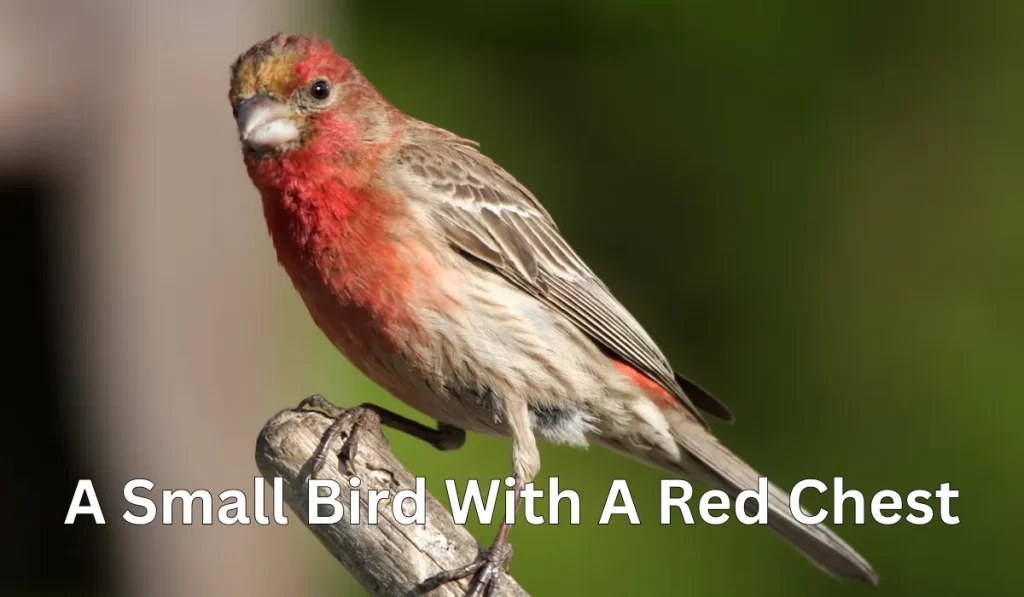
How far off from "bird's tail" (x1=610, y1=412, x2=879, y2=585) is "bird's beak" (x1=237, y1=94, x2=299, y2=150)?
161 centimetres

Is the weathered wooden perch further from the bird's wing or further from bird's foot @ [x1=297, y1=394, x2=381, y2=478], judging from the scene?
the bird's wing

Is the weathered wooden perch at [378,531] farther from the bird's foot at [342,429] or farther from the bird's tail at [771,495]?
the bird's tail at [771,495]

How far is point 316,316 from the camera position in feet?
12.6

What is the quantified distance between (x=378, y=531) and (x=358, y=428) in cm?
49

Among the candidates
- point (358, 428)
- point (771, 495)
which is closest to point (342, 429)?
point (358, 428)

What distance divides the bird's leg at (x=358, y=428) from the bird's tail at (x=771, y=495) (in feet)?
2.28

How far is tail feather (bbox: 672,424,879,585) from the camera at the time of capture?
4.41 meters

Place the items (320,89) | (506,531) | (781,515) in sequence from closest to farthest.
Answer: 1. (506,531)
2. (320,89)
3. (781,515)

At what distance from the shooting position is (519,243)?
4316mm

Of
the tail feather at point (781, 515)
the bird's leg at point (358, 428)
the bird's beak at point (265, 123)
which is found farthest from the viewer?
the tail feather at point (781, 515)

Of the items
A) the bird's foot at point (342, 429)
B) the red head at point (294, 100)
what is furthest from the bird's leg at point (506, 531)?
the red head at point (294, 100)

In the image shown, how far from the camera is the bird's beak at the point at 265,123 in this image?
368cm

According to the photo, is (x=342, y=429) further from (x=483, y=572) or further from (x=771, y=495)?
(x=771, y=495)

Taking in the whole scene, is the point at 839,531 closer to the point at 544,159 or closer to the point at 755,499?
the point at 755,499
